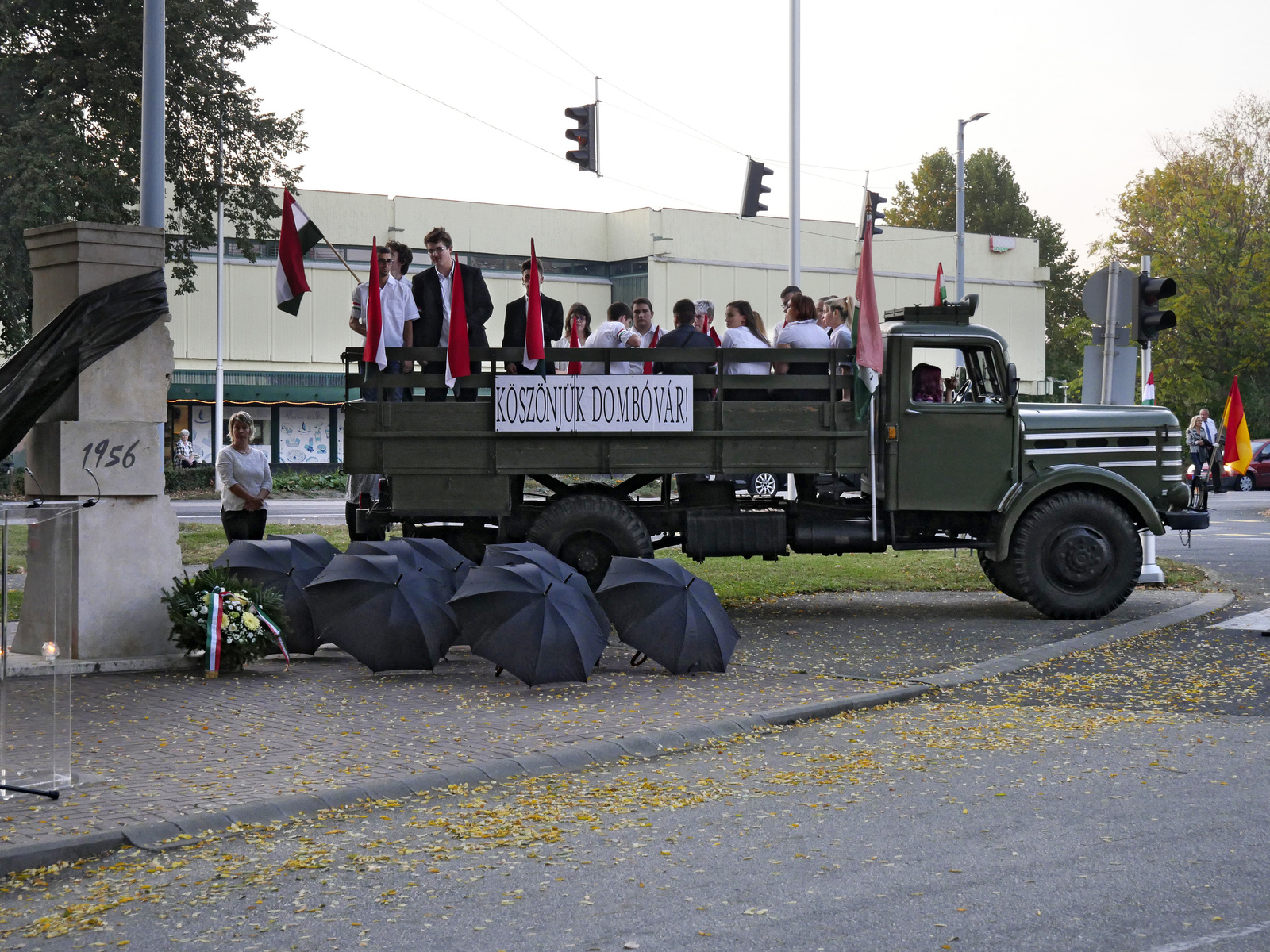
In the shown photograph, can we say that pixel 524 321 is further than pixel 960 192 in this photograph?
No

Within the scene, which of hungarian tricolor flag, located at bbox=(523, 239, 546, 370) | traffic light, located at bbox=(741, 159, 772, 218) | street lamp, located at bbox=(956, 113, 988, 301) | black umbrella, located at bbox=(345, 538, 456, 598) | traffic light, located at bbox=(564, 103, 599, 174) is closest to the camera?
black umbrella, located at bbox=(345, 538, 456, 598)

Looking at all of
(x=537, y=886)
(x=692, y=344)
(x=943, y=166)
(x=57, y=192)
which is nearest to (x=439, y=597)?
(x=692, y=344)

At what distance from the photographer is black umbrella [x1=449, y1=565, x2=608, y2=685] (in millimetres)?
9070

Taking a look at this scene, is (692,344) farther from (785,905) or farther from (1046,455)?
(785,905)

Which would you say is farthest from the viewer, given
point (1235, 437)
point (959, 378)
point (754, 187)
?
point (754, 187)

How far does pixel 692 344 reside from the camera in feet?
42.1

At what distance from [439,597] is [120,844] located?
4331 mm

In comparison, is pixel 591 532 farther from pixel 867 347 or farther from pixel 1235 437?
pixel 1235 437

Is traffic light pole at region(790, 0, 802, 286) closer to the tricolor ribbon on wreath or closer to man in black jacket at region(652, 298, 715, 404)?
man in black jacket at region(652, 298, 715, 404)

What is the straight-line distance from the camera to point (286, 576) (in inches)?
408

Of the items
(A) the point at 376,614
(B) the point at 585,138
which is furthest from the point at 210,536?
(A) the point at 376,614

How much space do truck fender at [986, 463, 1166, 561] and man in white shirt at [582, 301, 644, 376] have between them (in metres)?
3.56

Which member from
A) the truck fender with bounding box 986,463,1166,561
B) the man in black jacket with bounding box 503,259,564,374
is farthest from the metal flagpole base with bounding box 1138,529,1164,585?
the man in black jacket with bounding box 503,259,564,374

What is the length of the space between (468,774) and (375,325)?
6.22 metres
